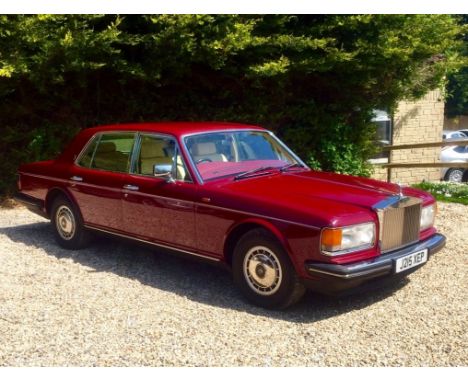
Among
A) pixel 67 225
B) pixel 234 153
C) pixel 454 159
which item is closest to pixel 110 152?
pixel 67 225

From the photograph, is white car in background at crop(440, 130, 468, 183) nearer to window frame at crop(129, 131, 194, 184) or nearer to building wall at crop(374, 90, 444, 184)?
building wall at crop(374, 90, 444, 184)

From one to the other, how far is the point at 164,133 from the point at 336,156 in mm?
5974

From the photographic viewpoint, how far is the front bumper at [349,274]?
425 centimetres

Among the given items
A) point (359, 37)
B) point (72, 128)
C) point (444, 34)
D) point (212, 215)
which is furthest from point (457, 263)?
point (72, 128)

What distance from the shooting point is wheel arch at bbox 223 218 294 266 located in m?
4.52

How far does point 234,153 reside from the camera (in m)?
5.63

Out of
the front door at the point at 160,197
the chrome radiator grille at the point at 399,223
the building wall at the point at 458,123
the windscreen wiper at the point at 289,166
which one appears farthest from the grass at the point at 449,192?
the building wall at the point at 458,123

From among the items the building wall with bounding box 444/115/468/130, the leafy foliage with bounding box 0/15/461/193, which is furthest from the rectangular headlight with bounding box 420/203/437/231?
the building wall with bounding box 444/115/468/130

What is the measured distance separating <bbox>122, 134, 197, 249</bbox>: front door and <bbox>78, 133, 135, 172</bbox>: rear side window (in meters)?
0.19

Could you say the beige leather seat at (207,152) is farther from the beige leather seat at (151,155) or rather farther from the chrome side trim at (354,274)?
the chrome side trim at (354,274)

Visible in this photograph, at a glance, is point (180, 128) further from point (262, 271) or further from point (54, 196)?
point (54, 196)

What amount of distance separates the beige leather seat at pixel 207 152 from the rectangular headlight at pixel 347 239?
1.62 m

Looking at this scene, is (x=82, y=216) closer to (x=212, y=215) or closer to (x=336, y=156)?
(x=212, y=215)

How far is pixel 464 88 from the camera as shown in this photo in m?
26.5
